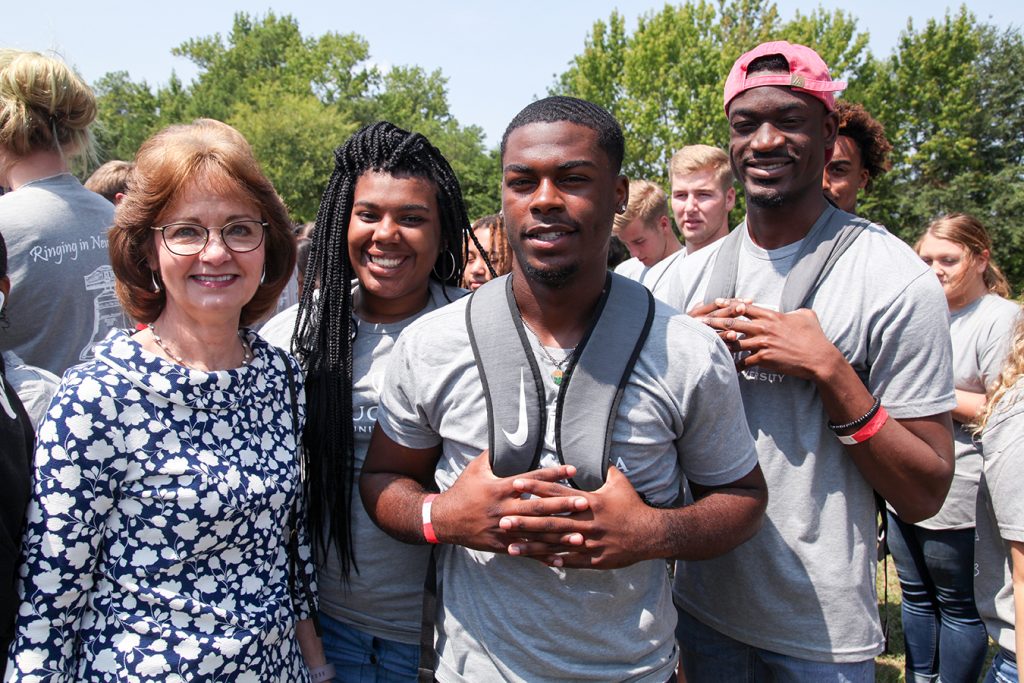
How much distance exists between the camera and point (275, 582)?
2109 millimetres

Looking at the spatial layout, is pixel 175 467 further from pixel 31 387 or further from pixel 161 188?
pixel 161 188

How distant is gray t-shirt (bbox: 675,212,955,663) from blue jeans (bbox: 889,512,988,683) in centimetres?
198

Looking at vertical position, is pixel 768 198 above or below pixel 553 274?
above

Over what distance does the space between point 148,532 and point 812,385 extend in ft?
6.00

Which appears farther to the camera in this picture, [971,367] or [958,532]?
[971,367]

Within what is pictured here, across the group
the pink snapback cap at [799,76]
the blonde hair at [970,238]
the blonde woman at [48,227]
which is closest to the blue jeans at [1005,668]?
the pink snapback cap at [799,76]

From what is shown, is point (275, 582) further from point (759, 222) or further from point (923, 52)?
point (923, 52)

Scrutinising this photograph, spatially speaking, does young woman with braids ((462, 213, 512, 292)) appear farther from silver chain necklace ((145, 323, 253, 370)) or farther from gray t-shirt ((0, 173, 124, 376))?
silver chain necklace ((145, 323, 253, 370))

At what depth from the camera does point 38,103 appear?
10.3ft

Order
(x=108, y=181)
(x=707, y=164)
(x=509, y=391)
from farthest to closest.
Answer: (x=707, y=164), (x=108, y=181), (x=509, y=391)

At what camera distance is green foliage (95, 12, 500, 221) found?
1722 inches

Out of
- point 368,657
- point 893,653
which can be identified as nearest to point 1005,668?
point 368,657

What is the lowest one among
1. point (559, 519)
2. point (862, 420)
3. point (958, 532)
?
point (958, 532)

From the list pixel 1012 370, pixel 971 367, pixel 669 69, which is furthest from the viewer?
pixel 669 69
